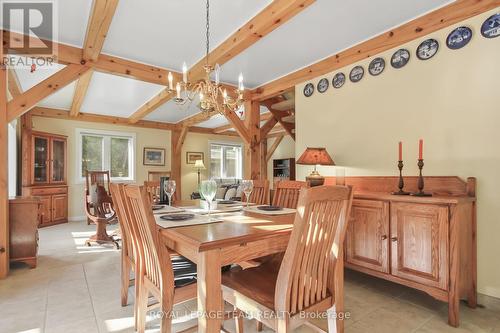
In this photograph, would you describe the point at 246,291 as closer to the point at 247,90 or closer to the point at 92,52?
the point at 92,52

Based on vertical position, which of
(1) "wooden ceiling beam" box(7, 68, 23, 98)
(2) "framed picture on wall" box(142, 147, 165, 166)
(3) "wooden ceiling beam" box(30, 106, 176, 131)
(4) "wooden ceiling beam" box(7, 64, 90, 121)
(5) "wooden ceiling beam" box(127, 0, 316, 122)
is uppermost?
(5) "wooden ceiling beam" box(127, 0, 316, 122)

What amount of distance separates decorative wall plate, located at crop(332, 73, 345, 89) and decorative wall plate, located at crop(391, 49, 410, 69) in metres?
0.57

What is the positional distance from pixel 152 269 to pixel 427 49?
2.79m

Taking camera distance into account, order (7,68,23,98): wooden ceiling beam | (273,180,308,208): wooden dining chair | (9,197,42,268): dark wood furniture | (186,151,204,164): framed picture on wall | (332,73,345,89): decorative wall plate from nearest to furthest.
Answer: (273,180,308,208): wooden dining chair < (9,197,42,268): dark wood furniture < (332,73,345,89): decorative wall plate < (7,68,23,98): wooden ceiling beam < (186,151,204,164): framed picture on wall

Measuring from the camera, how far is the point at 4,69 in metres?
2.60

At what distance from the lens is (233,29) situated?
2592 millimetres

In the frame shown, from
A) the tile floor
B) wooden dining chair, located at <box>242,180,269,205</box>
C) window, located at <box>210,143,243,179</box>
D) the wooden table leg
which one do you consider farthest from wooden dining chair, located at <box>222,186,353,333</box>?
window, located at <box>210,143,243,179</box>

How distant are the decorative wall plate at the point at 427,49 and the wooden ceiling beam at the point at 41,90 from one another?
11.3ft

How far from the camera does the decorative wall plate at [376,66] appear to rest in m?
2.68

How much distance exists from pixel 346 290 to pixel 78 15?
3.40 meters

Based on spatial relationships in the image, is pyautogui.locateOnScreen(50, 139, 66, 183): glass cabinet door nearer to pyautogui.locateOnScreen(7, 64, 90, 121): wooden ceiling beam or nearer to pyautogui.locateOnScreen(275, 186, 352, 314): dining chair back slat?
pyautogui.locateOnScreen(7, 64, 90, 121): wooden ceiling beam

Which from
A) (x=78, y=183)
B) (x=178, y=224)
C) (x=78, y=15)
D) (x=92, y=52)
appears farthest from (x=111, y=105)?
(x=178, y=224)

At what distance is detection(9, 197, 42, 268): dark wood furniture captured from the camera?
9.18 feet

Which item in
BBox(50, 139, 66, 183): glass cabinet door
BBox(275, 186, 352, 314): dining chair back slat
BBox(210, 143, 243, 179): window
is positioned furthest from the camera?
BBox(210, 143, 243, 179): window
